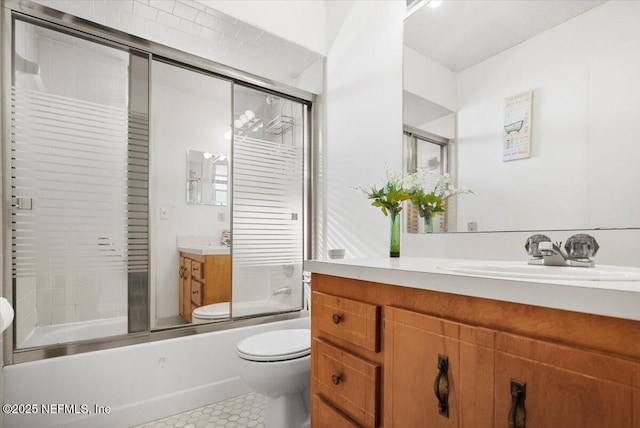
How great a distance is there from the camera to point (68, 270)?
1706mm

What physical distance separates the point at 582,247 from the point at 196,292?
274 centimetres

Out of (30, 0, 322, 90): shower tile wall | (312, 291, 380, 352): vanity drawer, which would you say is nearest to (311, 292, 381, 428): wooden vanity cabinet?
(312, 291, 380, 352): vanity drawer

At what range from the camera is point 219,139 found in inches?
131

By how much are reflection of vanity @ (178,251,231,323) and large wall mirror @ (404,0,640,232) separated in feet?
6.11

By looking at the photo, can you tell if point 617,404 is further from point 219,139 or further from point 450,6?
point 219,139

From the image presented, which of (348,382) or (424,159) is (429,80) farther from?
(348,382)

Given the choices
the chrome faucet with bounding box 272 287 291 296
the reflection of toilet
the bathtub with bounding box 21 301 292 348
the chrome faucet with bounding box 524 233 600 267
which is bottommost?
the reflection of toilet

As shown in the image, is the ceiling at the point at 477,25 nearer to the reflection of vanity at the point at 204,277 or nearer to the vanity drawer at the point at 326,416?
the vanity drawer at the point at 326,416

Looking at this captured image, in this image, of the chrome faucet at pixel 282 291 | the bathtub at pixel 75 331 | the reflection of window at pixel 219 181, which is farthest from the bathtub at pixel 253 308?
the reflection of window at pixel 219 181

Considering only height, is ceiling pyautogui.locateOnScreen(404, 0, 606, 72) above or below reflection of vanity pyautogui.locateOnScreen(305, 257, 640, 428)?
above

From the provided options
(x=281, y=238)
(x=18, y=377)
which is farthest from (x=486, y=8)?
(x=18, y=377)

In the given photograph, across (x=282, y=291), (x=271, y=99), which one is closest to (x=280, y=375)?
(x=282, y=291)

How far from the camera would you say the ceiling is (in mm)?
1218

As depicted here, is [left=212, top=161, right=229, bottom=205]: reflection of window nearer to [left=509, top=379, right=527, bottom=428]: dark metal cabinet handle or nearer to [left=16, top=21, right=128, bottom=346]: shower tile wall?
[left=16, top=21, right=128, bottom=346]: shower tile wall
